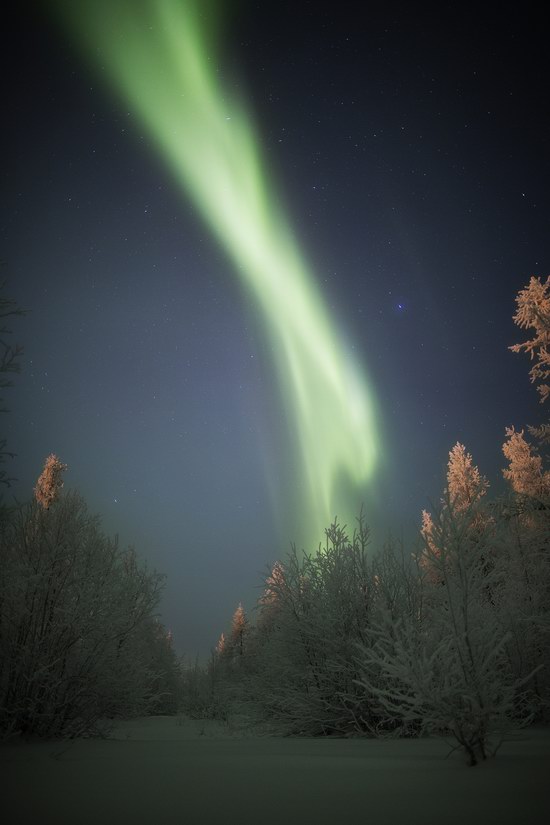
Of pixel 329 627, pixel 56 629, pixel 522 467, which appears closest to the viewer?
pixel 56 629

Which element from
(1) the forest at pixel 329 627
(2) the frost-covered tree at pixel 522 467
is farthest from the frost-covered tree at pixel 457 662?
(2) the frost-covered tree at pixel 522 467

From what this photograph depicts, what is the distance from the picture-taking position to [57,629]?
6008mm

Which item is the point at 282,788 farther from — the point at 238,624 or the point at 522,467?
the point at 238,624

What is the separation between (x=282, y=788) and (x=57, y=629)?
175 inches

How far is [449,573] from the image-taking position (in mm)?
3799

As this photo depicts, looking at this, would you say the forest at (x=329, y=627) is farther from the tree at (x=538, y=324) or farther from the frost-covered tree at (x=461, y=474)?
the frost-covered tree at (x=461, y=474)

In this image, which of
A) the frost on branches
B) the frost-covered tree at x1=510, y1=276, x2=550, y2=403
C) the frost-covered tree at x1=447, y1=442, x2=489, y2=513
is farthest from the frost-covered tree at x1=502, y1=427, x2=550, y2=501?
the frost on branches

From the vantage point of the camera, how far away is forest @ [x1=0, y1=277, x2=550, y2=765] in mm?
3664

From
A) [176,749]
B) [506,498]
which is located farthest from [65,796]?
[506,498]

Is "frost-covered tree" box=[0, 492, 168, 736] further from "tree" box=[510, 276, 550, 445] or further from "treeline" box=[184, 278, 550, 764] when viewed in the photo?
"tree" box=[510, 276, 550, 445]

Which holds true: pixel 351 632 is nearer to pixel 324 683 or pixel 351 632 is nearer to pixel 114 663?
pixel 324 683

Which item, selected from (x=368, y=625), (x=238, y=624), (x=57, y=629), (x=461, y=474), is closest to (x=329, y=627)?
(x=368, y=625)

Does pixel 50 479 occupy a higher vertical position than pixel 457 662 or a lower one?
higher

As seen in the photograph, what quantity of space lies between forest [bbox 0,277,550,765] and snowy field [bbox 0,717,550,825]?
41 cm
